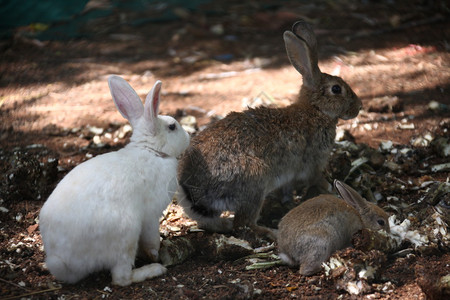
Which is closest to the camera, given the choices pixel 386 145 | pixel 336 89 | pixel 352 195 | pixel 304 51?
pixel 352 195

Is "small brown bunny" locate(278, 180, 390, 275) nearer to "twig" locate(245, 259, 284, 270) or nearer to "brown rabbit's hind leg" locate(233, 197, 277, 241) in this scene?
"twig" locate(245, 259, 284, 270)

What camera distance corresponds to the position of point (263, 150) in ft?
14.0

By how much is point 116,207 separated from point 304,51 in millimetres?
2224

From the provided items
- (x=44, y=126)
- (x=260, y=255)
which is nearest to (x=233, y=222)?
(x=260, y=255)

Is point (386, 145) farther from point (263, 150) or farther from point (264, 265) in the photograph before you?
point (264, 265)

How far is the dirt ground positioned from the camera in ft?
11.8

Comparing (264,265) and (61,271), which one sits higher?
(61,271)

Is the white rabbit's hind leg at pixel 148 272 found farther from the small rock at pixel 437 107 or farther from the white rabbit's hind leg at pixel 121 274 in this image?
the small rock at pixel 437 107

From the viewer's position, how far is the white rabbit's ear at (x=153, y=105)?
366cm

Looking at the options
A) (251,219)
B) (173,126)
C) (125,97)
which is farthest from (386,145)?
(125,97)

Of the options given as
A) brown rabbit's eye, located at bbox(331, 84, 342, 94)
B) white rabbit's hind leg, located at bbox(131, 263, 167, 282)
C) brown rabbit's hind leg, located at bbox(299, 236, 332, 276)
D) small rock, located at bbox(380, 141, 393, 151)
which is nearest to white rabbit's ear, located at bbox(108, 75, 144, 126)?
white rabbit's hind leg, located at bbox(131, 263, 167, 282)

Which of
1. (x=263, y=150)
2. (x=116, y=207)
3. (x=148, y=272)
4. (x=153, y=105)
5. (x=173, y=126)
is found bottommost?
(x=148, y=272)

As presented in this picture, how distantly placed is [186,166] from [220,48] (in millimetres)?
3663

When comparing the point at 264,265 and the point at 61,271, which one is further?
the point at 264,265
